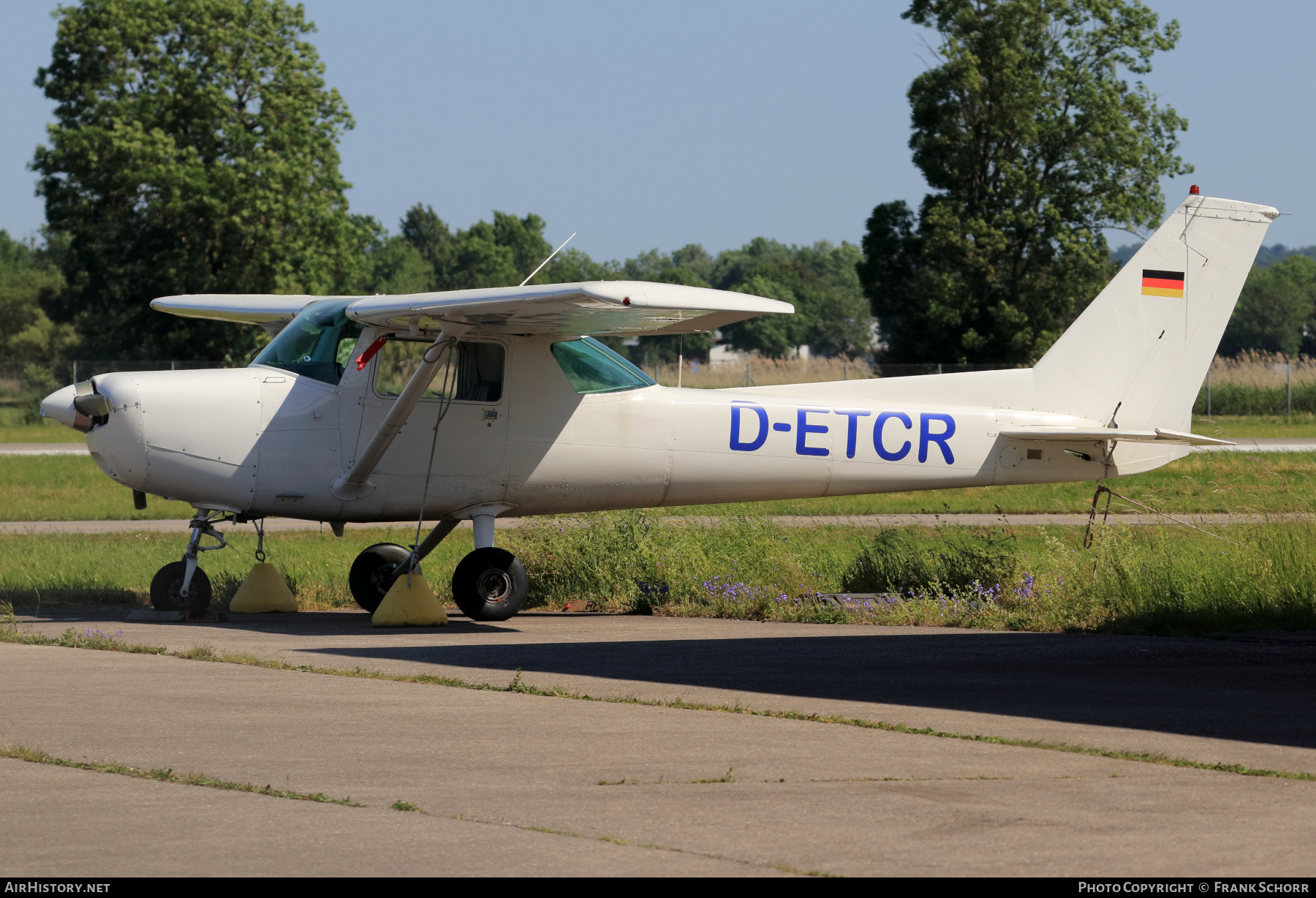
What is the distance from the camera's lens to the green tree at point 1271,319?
11675 cm

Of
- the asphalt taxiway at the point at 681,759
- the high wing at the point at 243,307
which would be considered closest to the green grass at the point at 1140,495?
the high wing at the point at 243,307

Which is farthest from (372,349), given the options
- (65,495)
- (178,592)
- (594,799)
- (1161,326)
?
(65,495)

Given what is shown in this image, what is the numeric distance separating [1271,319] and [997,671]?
119 meters

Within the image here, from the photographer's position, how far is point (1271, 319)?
384 feet

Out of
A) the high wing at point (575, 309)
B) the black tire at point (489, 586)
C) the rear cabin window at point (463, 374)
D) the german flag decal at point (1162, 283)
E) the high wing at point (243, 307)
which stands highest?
the german flag decal at point (1162, 283)

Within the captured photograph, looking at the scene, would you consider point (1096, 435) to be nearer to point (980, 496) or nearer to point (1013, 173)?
point (980, 496)

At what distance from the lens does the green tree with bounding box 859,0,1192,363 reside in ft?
145

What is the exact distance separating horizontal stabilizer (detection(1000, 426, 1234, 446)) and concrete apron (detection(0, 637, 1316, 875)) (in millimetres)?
6510

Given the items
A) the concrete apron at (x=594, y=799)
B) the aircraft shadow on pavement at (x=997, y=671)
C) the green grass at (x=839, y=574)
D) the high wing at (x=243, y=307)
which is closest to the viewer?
the concrete apron at (x=594, y=799)

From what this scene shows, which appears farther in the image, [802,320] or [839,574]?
[802,320]

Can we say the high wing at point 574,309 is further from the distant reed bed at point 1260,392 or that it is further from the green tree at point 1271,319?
the green tree at point 1271,319

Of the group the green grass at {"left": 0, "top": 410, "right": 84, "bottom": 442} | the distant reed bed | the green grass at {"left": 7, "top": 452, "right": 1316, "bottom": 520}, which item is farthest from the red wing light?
the distant reed bed

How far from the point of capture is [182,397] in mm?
11391

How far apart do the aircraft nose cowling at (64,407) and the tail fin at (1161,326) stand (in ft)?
26.8
